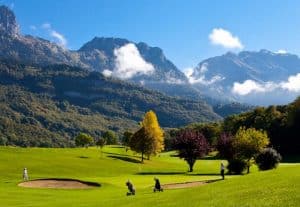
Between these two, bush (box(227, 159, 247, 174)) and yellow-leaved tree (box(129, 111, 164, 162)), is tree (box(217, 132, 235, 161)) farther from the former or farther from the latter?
yellow-leaved tree (box(129, 111, 164, 162))

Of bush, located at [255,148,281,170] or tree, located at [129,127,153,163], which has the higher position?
tree, located at [129,127,153,163]

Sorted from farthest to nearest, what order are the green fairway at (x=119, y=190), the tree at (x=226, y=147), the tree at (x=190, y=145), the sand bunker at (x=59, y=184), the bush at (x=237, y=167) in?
the tree at (x=190, y=145)
the tree at (x=226, y=147)
the bush at (x=237, y=167)
the sand bunker at (x=59, y=184)
the green fairway at (x=119, y=190)

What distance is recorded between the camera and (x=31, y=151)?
108438 mm

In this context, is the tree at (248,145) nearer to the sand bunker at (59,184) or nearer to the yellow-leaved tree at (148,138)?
the sand bunker at (59,184)

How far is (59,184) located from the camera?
6806 cm

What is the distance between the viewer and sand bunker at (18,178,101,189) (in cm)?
6538

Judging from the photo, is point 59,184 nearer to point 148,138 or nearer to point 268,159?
point 268,159

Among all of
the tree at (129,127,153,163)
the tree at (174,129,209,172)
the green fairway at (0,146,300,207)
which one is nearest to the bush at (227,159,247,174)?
the tree at (174,129,209,172)

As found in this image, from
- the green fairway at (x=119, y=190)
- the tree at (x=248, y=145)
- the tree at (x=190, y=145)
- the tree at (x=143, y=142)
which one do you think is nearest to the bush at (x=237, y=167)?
the tree at (x=248, y=145)

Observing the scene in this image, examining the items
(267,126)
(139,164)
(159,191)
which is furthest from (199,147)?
(267,126)

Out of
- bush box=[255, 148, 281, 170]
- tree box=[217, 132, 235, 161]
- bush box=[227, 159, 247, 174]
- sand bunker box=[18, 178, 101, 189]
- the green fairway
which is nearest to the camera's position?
the green fairway

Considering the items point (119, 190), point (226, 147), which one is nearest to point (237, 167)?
point (226, 147)

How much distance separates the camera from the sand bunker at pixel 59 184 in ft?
214

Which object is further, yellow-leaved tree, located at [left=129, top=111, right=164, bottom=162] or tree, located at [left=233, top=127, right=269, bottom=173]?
yellow-leaved tree, located at [left=129, top=111, right=164, bottom=162]
